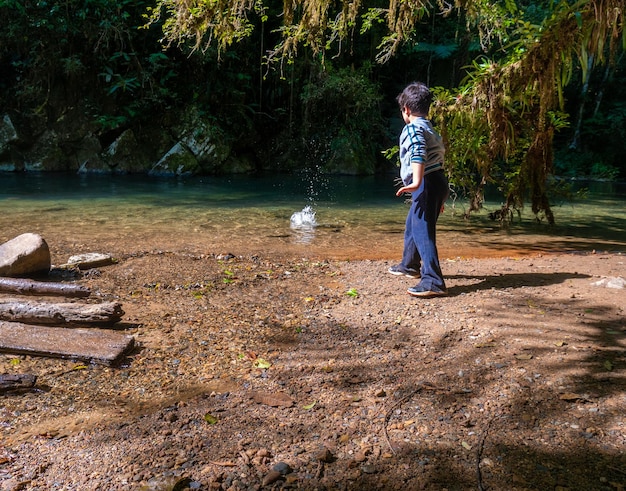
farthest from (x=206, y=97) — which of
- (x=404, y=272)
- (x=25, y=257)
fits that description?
(x=404, y=272)

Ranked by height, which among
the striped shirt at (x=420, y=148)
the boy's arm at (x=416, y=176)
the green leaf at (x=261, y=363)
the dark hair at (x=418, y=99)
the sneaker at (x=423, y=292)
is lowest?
the green leaf at (x=261, y=363)

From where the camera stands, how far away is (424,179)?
4527mm

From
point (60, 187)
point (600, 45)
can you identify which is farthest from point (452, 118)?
point (60, 187)

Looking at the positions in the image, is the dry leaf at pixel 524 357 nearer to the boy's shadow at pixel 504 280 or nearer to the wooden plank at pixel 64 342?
the boy's shadow at pixel 504 280

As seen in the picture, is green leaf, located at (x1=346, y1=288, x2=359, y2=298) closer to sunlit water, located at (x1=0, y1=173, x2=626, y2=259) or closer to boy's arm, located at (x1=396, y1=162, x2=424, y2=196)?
boy's arm, located at (x1=396, y1=162, x2=424, y2=196)

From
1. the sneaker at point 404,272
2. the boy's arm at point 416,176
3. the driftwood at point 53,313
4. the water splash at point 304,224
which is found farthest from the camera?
the water splash at point 304,224

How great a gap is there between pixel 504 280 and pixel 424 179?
1.45m

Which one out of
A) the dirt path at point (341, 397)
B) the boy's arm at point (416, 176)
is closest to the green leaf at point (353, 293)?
the dirt path at point (341, 397)

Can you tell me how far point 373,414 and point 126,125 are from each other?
20.9 m

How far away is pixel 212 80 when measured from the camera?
21875 mm

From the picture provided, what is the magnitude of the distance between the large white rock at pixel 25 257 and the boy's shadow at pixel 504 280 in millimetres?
4130

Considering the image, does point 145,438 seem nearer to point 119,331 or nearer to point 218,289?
point 119,331

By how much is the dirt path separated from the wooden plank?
69mm

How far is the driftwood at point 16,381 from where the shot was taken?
291 centimetres
